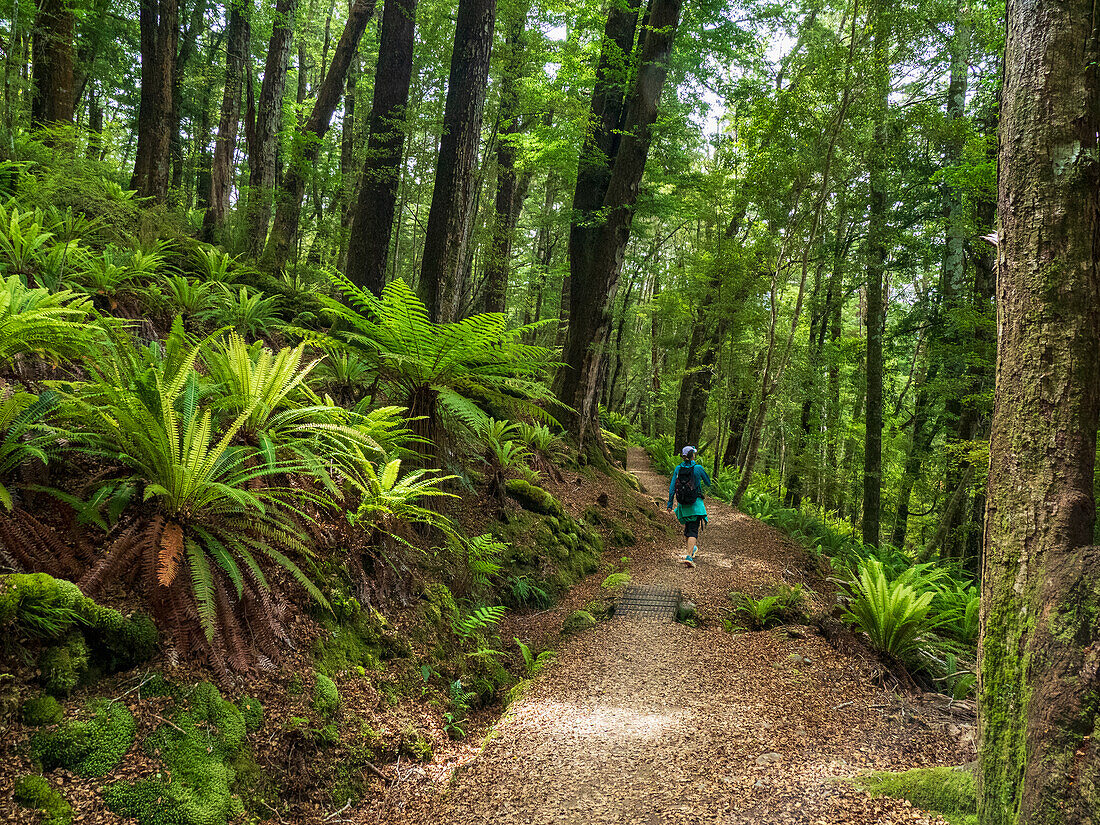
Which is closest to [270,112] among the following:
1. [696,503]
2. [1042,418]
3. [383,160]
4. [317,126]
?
[317,126]

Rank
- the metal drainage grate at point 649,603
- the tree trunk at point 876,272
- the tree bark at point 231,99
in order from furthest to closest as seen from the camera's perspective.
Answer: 1. the tree bark at point 231,99
2. the tree trunk at point 876,272
3. the metal drainage grate at point 649,603

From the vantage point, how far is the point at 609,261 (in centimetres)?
882

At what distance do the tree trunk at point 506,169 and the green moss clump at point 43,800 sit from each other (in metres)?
11.1

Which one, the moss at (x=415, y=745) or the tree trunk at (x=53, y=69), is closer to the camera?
the moss at (x=415, y=745)

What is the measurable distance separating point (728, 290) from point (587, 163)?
18.4 feet

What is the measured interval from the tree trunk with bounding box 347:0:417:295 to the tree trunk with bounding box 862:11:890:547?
25.4 feet

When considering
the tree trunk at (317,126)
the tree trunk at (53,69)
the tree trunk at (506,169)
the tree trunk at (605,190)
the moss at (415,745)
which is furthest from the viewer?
the tree trunk at (506,169)

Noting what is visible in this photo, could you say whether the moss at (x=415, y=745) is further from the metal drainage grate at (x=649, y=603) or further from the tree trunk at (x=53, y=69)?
the tree trunk at (x=53, y=69)

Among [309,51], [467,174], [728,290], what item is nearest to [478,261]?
[728,290]

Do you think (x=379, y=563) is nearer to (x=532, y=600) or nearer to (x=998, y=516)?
(x=532, y=600)

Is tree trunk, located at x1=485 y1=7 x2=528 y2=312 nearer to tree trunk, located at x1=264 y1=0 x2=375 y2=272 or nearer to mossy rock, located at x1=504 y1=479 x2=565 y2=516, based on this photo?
tree trunk, located at x1=264 y1=0 x2=375 y2=272

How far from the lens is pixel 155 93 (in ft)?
24.9

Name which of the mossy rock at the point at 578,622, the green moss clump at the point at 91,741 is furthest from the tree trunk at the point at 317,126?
the green moss clump at the point at 91,741

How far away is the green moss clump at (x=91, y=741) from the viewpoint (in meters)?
1.62
